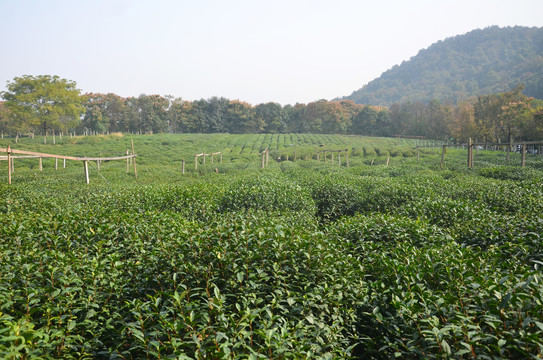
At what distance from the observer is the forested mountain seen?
130 m

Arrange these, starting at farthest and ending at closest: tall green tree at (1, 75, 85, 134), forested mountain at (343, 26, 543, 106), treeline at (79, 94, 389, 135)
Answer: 1. forested mountain at (343, 26, 543, 106)
2. treeline at (79, 94, 389, 135)
3. tall green tree at (1, 75, 85, 134)

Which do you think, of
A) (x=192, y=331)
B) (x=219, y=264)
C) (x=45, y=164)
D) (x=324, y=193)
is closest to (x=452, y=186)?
(x=324, y=193)

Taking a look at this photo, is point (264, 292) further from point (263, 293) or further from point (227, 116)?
point (227, 116)

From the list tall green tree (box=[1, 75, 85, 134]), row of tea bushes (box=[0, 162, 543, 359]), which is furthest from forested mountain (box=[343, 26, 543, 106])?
row of tea bushes (box=[0, 162, 543, 359])

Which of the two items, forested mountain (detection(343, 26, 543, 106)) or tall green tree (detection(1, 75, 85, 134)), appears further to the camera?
forested mountain (detection(343, 26, 543, 106))

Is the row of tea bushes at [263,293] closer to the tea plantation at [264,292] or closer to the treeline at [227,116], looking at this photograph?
the tea plantation at [264,292]

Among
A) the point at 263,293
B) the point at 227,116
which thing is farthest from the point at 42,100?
the point at 263,293

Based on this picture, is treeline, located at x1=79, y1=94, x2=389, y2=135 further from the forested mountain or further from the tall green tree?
the forested mountain

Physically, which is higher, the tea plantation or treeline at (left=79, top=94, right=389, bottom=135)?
treeline at (left=79, top=94, right=389, bottom=135)

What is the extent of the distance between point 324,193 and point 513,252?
6.55 m

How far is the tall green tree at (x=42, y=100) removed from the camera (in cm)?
4184

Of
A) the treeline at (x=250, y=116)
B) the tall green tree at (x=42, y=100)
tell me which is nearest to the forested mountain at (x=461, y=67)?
the treeline at (x=250, y=116)

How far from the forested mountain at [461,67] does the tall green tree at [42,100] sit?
12327cm

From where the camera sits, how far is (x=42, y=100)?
4494cm
